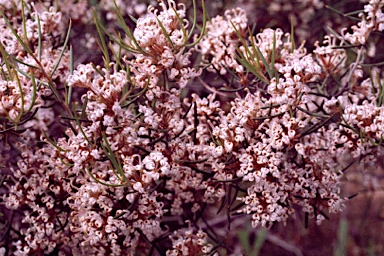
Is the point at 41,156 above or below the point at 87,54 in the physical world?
below

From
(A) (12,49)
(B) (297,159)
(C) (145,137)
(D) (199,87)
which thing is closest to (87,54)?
(D) (199,87)

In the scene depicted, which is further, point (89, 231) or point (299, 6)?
point (299, 6)

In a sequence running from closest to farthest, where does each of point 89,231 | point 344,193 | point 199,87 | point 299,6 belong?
1. point 89,231
2. point 199,87
3. point 299,6
4. point 344,193

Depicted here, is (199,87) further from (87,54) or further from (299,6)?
(299,6)

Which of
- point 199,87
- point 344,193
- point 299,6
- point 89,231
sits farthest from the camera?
point 344,193

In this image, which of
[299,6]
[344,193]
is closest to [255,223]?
[299,6]

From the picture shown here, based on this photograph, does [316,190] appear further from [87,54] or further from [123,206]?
[87,54]

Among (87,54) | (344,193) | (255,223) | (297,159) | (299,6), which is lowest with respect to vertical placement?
(255,223)

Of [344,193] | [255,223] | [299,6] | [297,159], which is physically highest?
[299,6]

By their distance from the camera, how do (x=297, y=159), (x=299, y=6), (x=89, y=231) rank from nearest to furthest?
1. (x=89, y=231)
2. (x=297, y=159)
3. (x=299, y=6)
